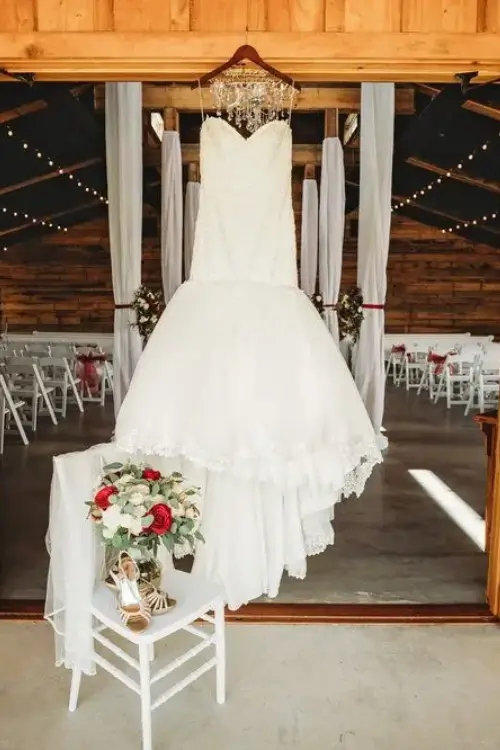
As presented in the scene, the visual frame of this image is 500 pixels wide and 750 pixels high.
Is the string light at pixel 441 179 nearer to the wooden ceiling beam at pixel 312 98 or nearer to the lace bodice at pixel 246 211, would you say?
the wooden ceiling beam at pixel 312 98

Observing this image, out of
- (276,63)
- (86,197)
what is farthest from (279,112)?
(86,197)

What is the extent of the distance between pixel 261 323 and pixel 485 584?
5.95 feet

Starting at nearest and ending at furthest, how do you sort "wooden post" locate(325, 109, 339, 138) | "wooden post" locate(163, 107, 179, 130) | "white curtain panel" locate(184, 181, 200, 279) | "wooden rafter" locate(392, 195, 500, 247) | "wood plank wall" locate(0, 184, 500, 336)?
"wooden post" locate(163, 107, 179, 130)
"wooden post" locate(325, 109, 339, 138)
"white curtain panel" locate(184, 181, 200, 279)
"wooden rafter" locate(392, 195, 500, 247)
"wood plank wall" locate(0, 184, 500, 336)

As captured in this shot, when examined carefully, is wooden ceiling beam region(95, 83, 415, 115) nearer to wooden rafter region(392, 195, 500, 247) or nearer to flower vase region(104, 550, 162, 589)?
wooden rafter region(392, 195, 500, 247)

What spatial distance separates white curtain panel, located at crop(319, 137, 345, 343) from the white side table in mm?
4105

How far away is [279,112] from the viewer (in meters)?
2.75

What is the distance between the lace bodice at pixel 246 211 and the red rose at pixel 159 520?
3.38 feet

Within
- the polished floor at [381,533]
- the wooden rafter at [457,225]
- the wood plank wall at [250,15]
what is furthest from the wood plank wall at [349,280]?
the wood plank wall at [250,15]

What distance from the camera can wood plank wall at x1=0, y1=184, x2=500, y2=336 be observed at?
13.1m

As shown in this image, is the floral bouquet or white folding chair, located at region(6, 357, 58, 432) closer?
the floral bouquet

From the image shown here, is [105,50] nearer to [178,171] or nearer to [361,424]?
[361,424]

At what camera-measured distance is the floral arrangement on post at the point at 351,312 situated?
230 inches

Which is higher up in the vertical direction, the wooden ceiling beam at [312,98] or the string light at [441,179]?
the wooden ceiling beam at [312,98]

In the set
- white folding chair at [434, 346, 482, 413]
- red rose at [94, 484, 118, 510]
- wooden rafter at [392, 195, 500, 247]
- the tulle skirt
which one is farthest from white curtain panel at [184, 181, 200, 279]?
red rose at [94, 484, 118, 510]
